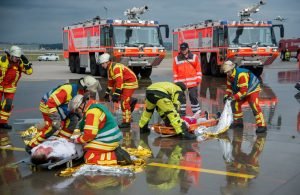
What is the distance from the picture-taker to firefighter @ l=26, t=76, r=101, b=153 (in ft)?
20.5

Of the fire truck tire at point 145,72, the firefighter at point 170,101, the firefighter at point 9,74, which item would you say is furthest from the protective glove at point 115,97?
the fire truck tire at point 145,72

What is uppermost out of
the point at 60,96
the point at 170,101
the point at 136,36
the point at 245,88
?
the point at 136,36

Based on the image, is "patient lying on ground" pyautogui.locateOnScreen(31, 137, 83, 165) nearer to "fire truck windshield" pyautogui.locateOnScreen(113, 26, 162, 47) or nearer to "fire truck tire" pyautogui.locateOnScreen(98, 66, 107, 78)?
"fire truck windshield" pyautogui.locateOnScreen(113, 26, 162, 47)

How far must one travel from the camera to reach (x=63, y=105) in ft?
21.5

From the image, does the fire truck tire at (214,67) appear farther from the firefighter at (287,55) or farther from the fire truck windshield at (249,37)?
the firefighter at (287,55)

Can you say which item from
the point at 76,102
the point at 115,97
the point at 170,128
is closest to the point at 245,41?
the point at 115,97

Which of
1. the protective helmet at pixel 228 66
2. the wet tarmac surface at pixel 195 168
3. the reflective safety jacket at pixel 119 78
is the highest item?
the protective helmet at pixel 228 66

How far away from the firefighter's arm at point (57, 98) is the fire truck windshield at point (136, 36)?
1425cm

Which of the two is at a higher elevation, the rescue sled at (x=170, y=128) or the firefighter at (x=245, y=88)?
the firefighter at (x=245, y=88)

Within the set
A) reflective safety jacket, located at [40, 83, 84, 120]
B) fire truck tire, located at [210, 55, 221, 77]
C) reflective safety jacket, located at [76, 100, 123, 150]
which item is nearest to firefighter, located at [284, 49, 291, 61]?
fire truck tire, located at [210, 55, 221, 77]

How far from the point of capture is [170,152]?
273 inches

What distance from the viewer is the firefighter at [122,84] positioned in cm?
862

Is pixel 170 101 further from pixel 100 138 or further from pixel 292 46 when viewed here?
pixel 292 46

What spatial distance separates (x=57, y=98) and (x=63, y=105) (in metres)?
0.24
